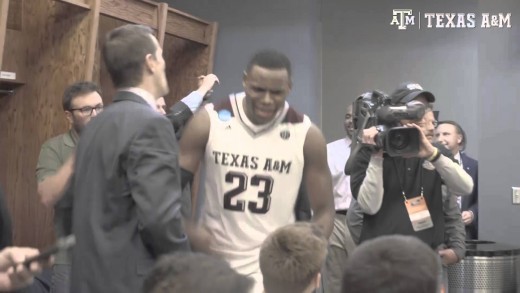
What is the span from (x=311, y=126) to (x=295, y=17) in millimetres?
3719

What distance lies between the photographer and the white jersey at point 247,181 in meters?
2.65

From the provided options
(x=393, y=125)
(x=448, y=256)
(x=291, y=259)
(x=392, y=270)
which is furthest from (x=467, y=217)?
(x=392, y=270)

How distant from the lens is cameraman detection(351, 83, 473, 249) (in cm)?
324

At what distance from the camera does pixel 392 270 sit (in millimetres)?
1515

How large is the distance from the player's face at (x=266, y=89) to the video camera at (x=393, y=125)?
669mm

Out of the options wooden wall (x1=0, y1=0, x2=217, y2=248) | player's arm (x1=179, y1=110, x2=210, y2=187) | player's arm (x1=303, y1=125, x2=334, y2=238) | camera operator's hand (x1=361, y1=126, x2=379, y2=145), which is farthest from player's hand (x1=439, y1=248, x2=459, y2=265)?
wooden wall (x1=0, y1=0, x2=217, y2=248)

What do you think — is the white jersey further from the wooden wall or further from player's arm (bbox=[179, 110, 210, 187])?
the wooden wall

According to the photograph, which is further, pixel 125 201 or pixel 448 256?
pixel 448 256

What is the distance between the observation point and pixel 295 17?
20.8ft

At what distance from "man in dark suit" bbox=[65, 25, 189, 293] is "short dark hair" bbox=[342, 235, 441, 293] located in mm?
700

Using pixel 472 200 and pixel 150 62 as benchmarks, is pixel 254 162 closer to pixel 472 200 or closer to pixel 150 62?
pixel 150 62

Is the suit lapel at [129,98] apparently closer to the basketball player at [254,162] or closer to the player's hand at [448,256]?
the basketball player at [254,162]

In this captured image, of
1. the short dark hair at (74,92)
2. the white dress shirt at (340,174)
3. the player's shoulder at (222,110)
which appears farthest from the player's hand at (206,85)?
the white dress shirt at (340,174)

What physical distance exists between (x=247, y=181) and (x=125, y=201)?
2.00 feet
